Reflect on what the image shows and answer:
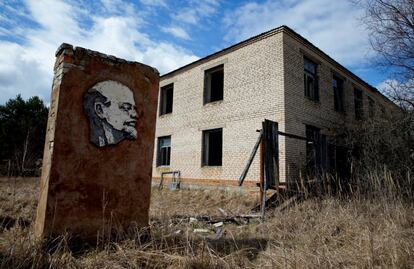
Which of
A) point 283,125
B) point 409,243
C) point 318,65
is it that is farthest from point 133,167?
point 318,65

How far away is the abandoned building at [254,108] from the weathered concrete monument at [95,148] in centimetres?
592

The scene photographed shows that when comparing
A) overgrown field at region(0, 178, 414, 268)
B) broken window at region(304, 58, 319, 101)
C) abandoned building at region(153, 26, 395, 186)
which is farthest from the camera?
broken window at region(304, 58, 319, 101)

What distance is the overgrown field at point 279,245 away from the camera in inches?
112

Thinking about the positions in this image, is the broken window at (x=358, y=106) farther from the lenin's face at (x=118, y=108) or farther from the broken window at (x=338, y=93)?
the lenin's face at (x=118, y=108)

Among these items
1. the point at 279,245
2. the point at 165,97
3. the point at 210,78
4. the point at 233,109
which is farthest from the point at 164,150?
the point at 279,245

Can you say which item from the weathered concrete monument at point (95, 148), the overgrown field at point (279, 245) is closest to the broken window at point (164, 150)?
the overgrown field at point (279, 245)

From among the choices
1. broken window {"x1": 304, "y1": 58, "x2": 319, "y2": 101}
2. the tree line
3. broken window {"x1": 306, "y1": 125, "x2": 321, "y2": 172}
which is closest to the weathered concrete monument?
broken window {"x1": 306, "y1": 125, "x2": 321, "y2": 172}

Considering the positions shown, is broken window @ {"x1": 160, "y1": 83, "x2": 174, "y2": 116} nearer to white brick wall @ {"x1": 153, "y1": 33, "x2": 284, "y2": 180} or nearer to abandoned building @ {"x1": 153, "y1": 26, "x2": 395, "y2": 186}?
abandoned building @ {"x1": 153, "y1": 26, "x2": 395, "y2": 186}

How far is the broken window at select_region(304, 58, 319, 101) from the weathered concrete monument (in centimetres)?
848

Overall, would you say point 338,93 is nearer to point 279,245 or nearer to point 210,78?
point 210,78

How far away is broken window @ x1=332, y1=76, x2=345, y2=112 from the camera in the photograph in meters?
12.9

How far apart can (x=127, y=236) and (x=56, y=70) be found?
2.47 m

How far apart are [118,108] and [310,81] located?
9292 millimetres

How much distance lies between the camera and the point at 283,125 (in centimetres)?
933
